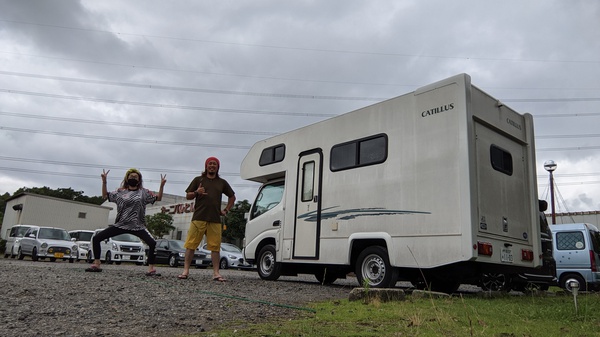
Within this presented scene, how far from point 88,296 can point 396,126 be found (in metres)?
5.06

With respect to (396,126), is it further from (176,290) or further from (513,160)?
(176,290)

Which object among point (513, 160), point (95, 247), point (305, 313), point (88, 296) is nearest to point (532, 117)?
point (513, 160)

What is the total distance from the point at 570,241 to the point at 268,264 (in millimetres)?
8413

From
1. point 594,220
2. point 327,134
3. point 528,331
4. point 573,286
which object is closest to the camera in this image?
point 528,331

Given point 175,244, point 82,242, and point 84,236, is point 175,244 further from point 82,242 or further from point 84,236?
point 84,236

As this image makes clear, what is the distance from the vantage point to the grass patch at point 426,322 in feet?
11.8

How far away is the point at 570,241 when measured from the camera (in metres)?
12.4

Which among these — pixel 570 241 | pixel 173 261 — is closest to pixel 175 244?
pixel 173 261

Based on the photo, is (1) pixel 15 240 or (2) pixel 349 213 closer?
(2) pixel 349 213

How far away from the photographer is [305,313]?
4648 millimetres

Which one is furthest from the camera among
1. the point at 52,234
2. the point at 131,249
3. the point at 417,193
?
the point at 52,234

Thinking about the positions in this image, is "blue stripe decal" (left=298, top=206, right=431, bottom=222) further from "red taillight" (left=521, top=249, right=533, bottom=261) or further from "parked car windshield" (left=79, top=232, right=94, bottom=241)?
"parked car windshield" (left=79, top=232, right=94, bottom=241)

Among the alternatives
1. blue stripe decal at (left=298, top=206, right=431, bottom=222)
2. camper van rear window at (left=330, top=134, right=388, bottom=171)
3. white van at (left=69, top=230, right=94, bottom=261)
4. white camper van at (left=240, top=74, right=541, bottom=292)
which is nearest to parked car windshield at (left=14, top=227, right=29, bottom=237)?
white van at (left=69, top=230, right=94, bottom=261)

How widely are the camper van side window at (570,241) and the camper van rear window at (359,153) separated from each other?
25.9ft
